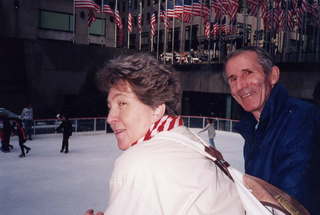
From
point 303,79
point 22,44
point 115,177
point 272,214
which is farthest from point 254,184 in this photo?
point 22,44

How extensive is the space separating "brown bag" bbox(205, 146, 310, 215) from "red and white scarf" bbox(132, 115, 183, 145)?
0.19m

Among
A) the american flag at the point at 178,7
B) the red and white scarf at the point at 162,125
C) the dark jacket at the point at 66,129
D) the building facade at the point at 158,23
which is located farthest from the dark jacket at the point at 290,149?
the american flag at the point at 178,7

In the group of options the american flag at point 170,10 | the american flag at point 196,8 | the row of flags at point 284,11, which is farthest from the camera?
the american flag at point 170,10

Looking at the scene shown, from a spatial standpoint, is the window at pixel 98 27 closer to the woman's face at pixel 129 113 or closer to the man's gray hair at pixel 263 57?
the man's gray hair at pixel 263 57

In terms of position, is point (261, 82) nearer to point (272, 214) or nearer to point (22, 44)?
point (272, 214)

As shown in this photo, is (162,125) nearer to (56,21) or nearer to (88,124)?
(88,124)

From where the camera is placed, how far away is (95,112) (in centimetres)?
2652

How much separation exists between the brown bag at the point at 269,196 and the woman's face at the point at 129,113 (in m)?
0.37

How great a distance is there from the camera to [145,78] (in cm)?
158

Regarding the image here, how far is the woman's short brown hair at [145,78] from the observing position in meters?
1.57

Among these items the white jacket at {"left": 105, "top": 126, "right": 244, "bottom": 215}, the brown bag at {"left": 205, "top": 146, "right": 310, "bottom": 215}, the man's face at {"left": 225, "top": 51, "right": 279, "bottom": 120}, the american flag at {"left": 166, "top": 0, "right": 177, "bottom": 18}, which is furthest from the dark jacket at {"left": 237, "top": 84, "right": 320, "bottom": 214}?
the american flag at {"left": 166, "top": 0, "right": 177, "bottom": 18}

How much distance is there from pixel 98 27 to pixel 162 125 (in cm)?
3342

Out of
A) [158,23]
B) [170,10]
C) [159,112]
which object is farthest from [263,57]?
Result: [158,23]

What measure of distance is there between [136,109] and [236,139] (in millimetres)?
17424
